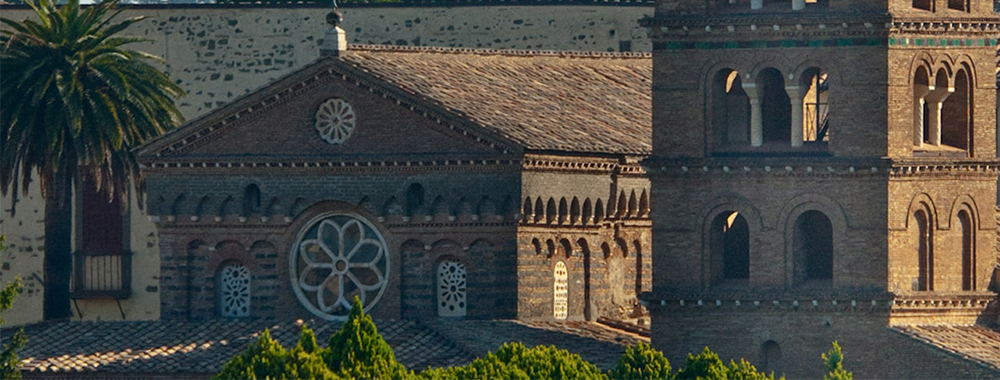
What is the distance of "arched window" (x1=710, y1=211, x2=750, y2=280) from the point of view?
61219mm

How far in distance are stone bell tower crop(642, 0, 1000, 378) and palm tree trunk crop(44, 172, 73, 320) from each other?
16.0 meters

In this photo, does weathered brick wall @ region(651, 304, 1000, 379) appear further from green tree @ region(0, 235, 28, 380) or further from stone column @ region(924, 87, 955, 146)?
green tree @ region(0, 235, 28, 380)

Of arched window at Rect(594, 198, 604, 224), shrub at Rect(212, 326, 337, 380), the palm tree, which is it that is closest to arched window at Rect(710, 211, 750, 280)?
arched window at Rect(594, 198, 604, 224)

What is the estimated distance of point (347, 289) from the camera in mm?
64625

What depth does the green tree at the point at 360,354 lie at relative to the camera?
54688 mm

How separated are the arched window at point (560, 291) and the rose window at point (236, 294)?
621cm

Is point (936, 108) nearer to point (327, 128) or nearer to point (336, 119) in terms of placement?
point (336, 119)

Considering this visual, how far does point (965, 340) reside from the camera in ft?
196

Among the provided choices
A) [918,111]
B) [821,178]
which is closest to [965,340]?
[821,178]

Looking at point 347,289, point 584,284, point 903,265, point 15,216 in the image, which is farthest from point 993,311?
point 15,216

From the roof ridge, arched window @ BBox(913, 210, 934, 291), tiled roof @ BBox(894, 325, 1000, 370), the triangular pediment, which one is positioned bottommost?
tiled roof @ BBox(894, 325, 1000, 370)

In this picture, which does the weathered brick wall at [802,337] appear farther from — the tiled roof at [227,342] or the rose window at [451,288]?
the rose window at [451,288]

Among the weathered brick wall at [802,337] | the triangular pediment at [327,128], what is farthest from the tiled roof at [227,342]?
the triangular pediment at [327,128]

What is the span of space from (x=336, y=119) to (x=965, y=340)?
13288mm
